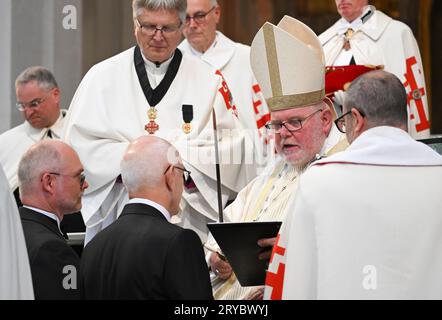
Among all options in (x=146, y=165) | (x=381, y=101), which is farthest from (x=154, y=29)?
(x=381, y=101)

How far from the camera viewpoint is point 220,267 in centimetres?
623

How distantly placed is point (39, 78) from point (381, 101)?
4087 mm

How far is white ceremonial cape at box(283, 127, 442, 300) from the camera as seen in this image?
15.7 feet

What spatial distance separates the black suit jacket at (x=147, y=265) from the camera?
5.12 m

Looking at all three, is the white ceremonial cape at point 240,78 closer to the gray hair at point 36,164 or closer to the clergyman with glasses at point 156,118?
the clergyman with glasses at point 156,118

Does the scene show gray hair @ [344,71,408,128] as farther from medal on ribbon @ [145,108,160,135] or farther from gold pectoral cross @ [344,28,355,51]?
gold pectoral cross @ [344,28,355,51]

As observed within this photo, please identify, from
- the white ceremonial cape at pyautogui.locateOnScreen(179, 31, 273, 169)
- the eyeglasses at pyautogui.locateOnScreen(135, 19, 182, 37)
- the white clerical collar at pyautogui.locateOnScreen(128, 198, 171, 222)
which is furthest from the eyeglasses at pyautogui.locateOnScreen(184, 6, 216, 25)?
the white clerical collar at pyautogui.locateOnScreen(128, 198, 171, 222)

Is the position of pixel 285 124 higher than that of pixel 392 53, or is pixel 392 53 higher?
pixel 392 53

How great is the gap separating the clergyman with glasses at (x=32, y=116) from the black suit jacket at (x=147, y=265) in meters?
3.24

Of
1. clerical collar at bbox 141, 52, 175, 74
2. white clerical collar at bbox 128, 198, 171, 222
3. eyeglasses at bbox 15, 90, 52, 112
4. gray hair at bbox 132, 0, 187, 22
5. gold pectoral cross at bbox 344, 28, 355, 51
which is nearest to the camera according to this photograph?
white clerical collar at bbox 128, 198, 171, 222

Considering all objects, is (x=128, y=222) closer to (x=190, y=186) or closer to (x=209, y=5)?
(x=190, y=186)

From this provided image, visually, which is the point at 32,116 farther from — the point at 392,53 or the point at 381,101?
the point at 381,101

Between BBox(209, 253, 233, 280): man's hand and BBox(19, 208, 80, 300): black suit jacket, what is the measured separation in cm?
81

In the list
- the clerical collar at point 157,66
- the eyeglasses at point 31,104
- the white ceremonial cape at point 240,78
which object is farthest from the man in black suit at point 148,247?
the white ceremonial cape at point 240,78
